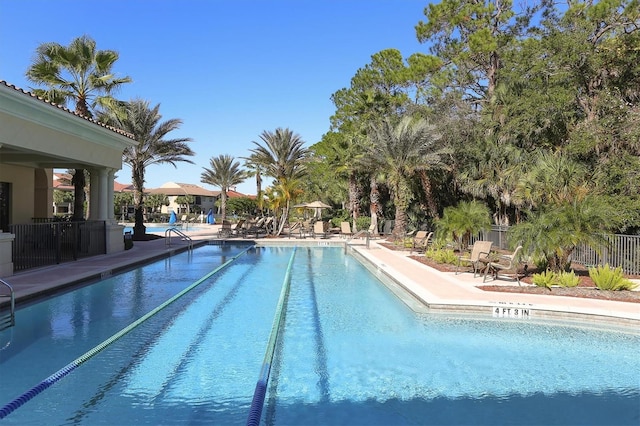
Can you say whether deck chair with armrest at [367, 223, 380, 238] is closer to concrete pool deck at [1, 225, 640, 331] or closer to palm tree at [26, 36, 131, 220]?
concrete pool deck at [1, 225, 640, 331]

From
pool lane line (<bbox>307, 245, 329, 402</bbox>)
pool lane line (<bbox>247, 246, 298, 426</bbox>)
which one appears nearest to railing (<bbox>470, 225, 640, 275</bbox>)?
pool lane line (<bbox>307, 245, 329, 402</bbox>)

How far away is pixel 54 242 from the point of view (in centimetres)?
1512

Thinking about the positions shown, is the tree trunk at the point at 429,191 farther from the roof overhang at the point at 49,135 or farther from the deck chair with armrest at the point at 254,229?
the roof overhang at the point at 49,135

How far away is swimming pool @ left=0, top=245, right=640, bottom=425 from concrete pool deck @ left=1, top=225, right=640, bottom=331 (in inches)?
15.7

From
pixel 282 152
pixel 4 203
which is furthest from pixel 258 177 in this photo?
pixel 4 203

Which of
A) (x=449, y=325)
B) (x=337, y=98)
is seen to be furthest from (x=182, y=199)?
(x=449, y=325)

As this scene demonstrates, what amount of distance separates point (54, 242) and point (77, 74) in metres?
7.64

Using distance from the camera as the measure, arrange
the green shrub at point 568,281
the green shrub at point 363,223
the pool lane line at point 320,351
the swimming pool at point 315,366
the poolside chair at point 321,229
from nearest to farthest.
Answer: the swimming pool at point 315,366, the pool lane line at point 320,351, the green shrub at point 568,281, the poolside chair at point 321,229, the green shrub at point 363,223

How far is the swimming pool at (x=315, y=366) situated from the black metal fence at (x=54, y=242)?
4.39 meters

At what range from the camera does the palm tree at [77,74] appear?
57.2 ft

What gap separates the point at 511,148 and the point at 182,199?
5510 centimetres

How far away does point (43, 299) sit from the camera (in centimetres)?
987

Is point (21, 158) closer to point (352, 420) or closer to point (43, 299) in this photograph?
point (43, 299)

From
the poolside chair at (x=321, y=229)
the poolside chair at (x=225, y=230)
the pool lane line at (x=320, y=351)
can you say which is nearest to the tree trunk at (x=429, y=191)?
the poolside chair at (x=321, y=229)
